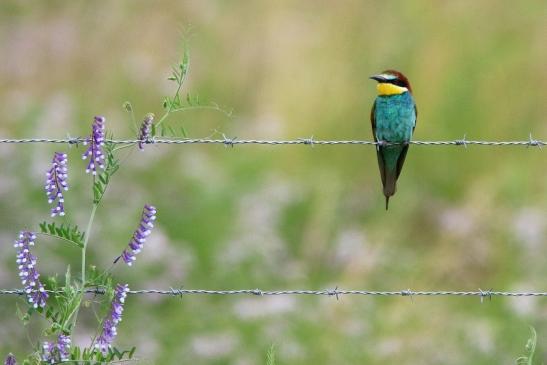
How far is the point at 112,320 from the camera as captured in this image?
3428 mm

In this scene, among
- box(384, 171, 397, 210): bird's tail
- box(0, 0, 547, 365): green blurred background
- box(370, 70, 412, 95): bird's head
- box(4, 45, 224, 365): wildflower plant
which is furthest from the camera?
box(0, 0, 547, 365): green blurred background

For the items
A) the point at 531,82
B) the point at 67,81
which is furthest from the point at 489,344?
the point at 67,81

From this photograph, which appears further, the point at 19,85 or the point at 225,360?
the point at 19,85

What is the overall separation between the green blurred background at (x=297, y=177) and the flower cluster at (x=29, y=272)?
2.25 m

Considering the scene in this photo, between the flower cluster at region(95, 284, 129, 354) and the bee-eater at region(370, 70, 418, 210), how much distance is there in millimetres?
1931

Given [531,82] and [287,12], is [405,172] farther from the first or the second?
[287,12]

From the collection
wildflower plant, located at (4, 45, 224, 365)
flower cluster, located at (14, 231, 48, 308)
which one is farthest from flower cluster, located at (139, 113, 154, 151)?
flower cluster, located at (14, 231, 48, 308)

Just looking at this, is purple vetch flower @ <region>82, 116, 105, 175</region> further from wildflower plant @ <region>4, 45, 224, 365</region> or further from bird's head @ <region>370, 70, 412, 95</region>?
bird's head @ <region>370, 70, 412, 95</region>

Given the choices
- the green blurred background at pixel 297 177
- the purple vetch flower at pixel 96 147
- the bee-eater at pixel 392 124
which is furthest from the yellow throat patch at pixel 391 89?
the purple vetch flower at pixel 96 147

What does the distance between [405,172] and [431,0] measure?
1479 millimetres

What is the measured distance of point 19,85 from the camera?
906 cm

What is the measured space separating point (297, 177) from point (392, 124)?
2.94m

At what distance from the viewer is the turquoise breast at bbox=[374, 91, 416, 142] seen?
5223 mm

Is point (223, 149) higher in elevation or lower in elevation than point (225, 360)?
higher
